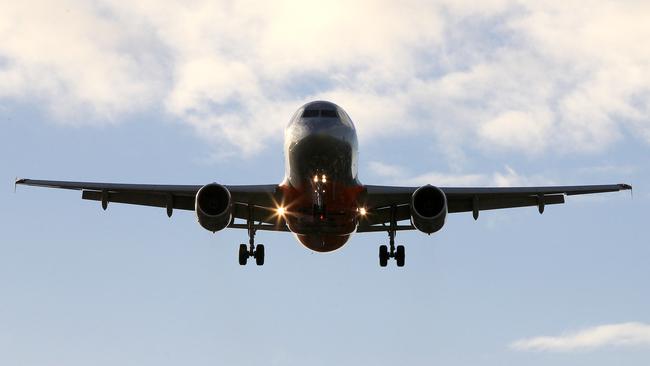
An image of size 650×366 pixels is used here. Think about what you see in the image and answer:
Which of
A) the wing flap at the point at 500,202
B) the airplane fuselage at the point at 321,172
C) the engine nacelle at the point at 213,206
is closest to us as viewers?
the airplane fuselage at the point at 321,172

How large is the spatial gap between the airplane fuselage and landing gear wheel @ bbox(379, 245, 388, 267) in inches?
185

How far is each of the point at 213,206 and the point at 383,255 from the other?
29.3 feet

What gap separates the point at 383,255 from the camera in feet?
122

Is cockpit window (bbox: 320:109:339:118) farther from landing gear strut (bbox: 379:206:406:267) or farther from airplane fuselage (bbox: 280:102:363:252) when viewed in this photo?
landing gear strut (bbox: 379:206:406:267)

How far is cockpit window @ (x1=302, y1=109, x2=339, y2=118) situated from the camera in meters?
30.2

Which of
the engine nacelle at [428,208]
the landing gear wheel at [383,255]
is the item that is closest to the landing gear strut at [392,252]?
the landing gear wheel at [383,255]

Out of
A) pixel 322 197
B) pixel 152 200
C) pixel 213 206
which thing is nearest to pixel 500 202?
pixel 322 197

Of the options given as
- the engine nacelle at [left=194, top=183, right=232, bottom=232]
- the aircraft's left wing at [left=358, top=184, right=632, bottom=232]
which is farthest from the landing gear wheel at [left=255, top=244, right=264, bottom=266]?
the engine nacelle at [left=194, top=183, right=232, bottom=232]

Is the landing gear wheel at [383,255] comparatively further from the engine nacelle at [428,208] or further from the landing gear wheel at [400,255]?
the engine nacelle at [428,208]

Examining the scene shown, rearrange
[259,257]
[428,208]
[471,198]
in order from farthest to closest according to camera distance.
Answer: [259,257]
[471,198]
[428,208]

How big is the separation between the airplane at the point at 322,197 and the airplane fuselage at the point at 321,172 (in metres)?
0.03

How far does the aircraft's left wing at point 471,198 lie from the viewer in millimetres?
32531

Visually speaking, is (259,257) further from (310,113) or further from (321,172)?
(310,113)

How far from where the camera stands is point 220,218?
29984 mm
